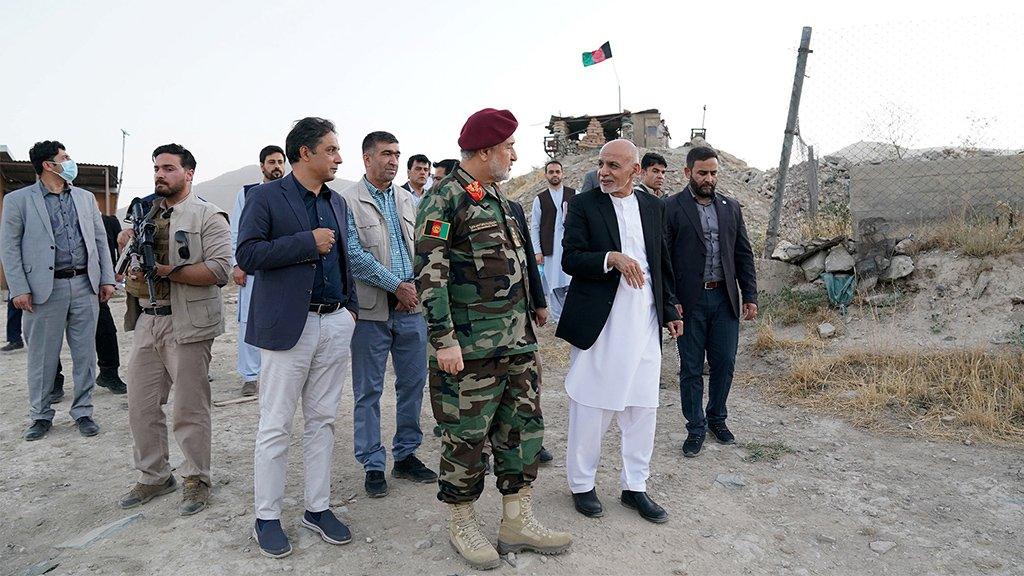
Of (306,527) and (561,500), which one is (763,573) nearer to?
(561,500)

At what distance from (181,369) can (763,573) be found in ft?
10.3

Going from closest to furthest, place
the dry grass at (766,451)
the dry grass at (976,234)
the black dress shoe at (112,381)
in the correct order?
the dry grass at (766,451)
the black dress shoe at (112,381)
the dry grass at (976,234)

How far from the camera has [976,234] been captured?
20.6 feet

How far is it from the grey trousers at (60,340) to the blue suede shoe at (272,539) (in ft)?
9.02

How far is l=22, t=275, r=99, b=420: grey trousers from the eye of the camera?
4.71m

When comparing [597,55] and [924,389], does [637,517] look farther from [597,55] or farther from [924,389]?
[597,55]

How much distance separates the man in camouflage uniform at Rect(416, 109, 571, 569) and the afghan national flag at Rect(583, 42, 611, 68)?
53.1 ft

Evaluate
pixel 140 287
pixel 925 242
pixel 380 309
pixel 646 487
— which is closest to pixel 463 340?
pixel 380 309

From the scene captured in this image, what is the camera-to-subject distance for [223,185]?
2272 inches

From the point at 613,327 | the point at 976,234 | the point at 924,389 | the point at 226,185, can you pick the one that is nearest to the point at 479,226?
the point at 613,327

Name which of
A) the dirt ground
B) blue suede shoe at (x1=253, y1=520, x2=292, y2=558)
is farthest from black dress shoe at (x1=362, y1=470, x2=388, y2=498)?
blue suede shoe at (x1=253, y1=520, x2=292, y2=558)

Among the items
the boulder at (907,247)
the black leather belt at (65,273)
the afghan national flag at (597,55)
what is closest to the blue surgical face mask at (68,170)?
the black leather belt at (65,273)

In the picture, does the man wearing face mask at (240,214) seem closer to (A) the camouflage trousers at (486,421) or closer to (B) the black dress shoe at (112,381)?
(B) the black dress shoe at (112,381)

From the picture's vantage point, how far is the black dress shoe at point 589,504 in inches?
132
